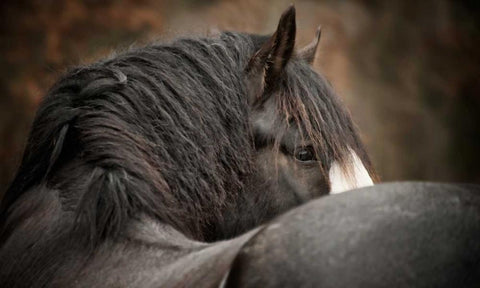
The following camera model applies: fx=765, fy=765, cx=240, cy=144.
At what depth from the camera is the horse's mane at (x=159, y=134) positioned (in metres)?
1.74

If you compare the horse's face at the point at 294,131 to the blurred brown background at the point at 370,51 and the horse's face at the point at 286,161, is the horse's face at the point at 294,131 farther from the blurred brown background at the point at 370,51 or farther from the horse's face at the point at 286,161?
A: the blurred brown background at the point at 370,51

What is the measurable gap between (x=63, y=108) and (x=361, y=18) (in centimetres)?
436

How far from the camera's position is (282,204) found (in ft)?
6.64

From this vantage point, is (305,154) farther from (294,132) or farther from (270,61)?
(270,61)

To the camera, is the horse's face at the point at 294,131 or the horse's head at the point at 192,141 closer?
the horse's head at the point at 192,141

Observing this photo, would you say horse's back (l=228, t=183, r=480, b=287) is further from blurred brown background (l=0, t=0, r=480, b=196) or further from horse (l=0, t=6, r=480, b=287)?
blurred brown background (l=0, t=0, r=480, b=196)

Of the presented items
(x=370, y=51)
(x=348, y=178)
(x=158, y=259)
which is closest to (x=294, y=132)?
(x=348, y=178)

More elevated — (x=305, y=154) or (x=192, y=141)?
(x=192, y=141)

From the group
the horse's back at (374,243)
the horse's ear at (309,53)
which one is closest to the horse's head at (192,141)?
the horse's ear at (309,53)

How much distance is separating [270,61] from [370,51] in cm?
390

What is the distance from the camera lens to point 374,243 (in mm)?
1149

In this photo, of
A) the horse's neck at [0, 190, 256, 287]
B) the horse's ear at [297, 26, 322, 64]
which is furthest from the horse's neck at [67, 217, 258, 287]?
the horse's ear at [297, 26, 322, 64]

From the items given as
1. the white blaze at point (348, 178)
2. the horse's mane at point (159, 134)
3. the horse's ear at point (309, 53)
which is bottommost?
the white blaze at point (348, 178)

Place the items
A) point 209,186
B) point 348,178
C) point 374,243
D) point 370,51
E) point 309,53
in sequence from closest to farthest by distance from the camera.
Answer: point 374,243, point 209,186, point 348,178, point 309,53, point 370,51
